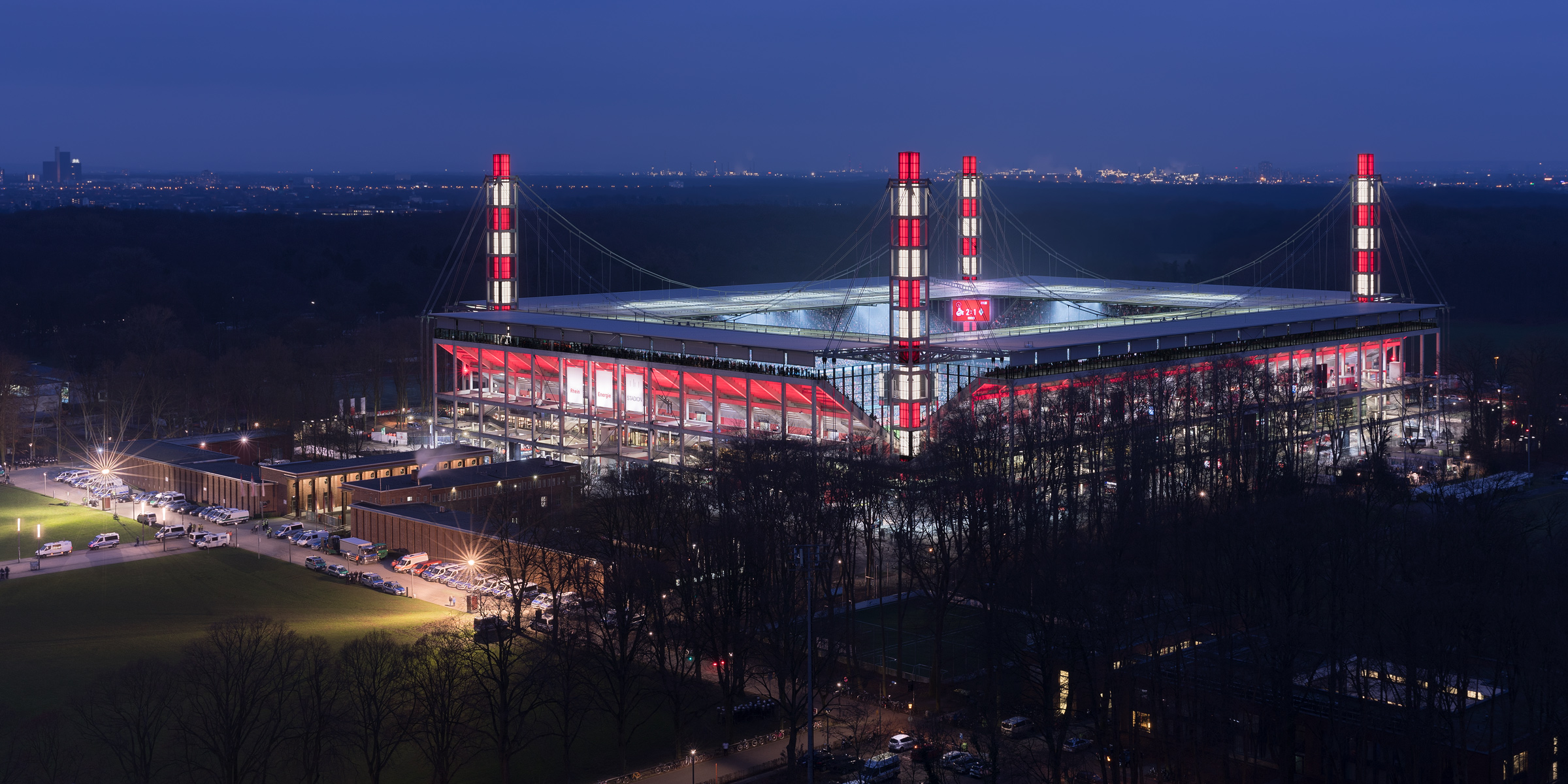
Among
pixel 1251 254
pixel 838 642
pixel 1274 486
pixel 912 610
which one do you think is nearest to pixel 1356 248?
pixel 1274 486

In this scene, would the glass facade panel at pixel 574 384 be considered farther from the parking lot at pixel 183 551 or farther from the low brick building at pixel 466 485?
the parking lot at pixel 183 551

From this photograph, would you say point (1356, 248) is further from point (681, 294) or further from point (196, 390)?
point (196, 390)

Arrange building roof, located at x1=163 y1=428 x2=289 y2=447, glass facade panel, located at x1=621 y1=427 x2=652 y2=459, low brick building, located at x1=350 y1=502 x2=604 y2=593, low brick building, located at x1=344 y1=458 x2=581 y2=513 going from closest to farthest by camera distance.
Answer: low brick building, located at x1=350 y1=502 x2=604 y2=593 < low brick building, located at x1=344 y1=458 x2=581 y2=513 < glass facade panel, located at x1=621 y1=427 x2=652 y2=459 < building roof, located at x1=163 y1=428 x2=289 y2=447

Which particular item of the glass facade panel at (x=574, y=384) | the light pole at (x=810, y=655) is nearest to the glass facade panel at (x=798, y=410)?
the glass facade panel at (x=574, y=384)

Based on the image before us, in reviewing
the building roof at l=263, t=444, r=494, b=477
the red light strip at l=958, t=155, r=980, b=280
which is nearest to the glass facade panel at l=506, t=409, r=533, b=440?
the building roof at l=263, t=444, r=494, b=477

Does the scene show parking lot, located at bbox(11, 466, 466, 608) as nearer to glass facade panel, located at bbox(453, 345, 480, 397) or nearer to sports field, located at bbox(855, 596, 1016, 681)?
sports field, located at bbox(855, 596, 1016, 681)

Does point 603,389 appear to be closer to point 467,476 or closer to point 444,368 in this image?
point 467,476

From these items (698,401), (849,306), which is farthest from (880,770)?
(849,306)
